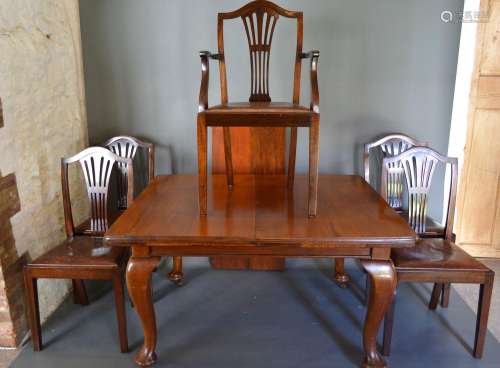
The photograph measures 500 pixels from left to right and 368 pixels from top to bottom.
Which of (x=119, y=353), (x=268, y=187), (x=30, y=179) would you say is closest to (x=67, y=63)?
(x=30, y=179)

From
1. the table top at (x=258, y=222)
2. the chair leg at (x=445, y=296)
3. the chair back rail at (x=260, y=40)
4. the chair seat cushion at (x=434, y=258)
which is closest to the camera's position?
the table top at (x=258, y=222)

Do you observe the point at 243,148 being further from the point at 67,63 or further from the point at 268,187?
the point at 67,63

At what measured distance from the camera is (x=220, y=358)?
1925 millimetres

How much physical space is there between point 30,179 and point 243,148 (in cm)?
117

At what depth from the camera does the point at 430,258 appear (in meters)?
1.89

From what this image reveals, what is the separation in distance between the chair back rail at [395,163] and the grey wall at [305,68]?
134 mm

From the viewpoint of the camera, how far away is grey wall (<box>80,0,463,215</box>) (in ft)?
8.07

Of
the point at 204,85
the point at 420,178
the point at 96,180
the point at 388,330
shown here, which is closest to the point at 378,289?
the point at 388,330

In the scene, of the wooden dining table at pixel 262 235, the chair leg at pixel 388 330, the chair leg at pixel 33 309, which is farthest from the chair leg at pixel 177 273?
the chair leg at pixel 388 330

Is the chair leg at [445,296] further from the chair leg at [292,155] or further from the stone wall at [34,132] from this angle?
the stone wall at [34,132]

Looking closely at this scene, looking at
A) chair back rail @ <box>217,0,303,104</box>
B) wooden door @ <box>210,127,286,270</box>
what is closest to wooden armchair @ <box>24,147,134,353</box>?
wooden door @ <box>210,127,286,270</box>

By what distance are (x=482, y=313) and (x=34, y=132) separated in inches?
90.4

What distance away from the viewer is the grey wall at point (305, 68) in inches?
96.8

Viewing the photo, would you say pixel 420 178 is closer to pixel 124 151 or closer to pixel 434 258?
pixel 434 258
